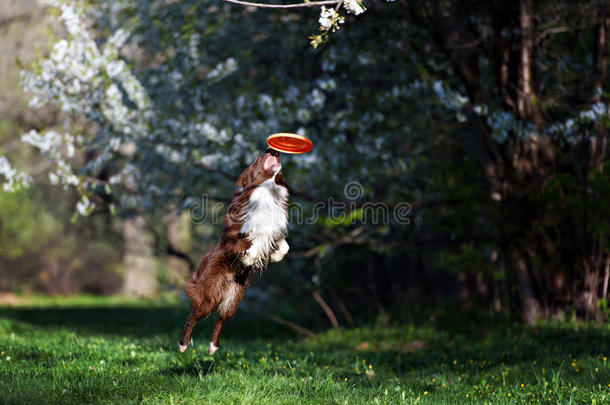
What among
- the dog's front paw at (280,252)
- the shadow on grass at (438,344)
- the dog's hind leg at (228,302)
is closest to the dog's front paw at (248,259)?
the dog's front paw at (280,252)

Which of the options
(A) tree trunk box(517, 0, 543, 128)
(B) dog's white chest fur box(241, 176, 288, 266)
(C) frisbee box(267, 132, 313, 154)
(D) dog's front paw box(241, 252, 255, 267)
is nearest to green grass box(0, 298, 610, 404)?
(D) dog's front paw box(241, 252, 255, 267)

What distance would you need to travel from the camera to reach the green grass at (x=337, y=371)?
5355 millimetres

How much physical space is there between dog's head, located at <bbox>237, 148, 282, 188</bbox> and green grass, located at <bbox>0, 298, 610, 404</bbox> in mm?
1726

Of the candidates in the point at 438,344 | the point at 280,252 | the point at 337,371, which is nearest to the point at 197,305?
the point at 280,252

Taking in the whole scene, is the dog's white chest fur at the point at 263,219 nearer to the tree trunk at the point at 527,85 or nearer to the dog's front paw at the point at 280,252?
the dog's front paw at the point at 280,252

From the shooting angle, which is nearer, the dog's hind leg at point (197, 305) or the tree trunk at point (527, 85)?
the dog's hind leg at point (197, 305)

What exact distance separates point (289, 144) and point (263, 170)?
0.99 ft

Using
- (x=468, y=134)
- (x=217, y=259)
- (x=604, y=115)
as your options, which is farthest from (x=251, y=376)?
(x=468, y=134)

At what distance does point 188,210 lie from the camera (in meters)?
11.5

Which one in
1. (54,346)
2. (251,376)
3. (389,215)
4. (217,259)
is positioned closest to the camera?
(217,259)

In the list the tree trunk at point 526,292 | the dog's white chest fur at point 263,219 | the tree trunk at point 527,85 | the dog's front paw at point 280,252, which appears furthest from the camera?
the tree trunk at point 526,292

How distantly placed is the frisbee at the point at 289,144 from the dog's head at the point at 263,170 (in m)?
0.09

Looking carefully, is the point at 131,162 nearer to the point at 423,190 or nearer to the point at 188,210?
the point at 188,210

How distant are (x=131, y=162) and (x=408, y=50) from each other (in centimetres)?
540
